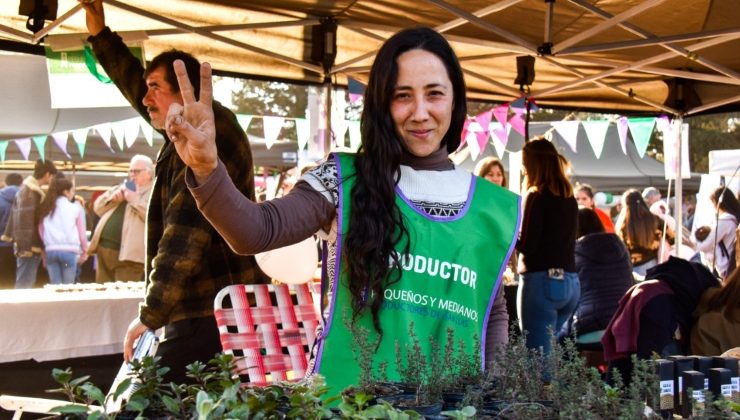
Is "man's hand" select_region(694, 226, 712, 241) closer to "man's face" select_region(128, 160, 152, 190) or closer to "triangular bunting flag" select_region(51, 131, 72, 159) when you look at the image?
"man's face" select_region(128, 160, 152, 190)

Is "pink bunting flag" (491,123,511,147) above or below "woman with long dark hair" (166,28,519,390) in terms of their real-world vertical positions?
above

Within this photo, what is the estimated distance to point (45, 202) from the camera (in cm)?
924

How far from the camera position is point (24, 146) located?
11234 mm

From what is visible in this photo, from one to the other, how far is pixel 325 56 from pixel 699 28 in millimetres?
2309

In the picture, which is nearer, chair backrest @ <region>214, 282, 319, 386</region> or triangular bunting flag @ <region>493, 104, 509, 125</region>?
chair backrest @ <region>214, 282, 319, 386</region>

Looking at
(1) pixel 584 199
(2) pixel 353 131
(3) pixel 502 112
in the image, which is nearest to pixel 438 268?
(3) pixel 502 112

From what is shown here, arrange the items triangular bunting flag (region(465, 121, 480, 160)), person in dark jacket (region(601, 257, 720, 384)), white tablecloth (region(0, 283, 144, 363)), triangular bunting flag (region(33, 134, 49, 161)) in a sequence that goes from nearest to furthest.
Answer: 1. person in dark jacket (region(601, 257, 720, 384))
2. white tablecloth (region(0, 283, 144, 363))
3. triangular bunting flag (region(465, 121, 480, 160))
4. triangular bunting flag (region(33, 134, 49, 161))

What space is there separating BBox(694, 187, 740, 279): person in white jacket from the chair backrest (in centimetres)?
588

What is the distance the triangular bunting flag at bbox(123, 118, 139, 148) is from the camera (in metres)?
11.5

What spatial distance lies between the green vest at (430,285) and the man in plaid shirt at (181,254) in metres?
1.18

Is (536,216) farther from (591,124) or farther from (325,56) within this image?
(591,124)

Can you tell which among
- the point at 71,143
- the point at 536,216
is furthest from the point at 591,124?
the point at 71,143

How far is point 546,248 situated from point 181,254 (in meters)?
2.98

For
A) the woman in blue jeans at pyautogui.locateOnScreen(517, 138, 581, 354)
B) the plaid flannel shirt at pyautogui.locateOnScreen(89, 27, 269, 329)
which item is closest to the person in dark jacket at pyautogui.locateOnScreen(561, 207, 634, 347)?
the woman in blue jeans at pyautogui.locateOnScreen(517, 138, 581, 354)
